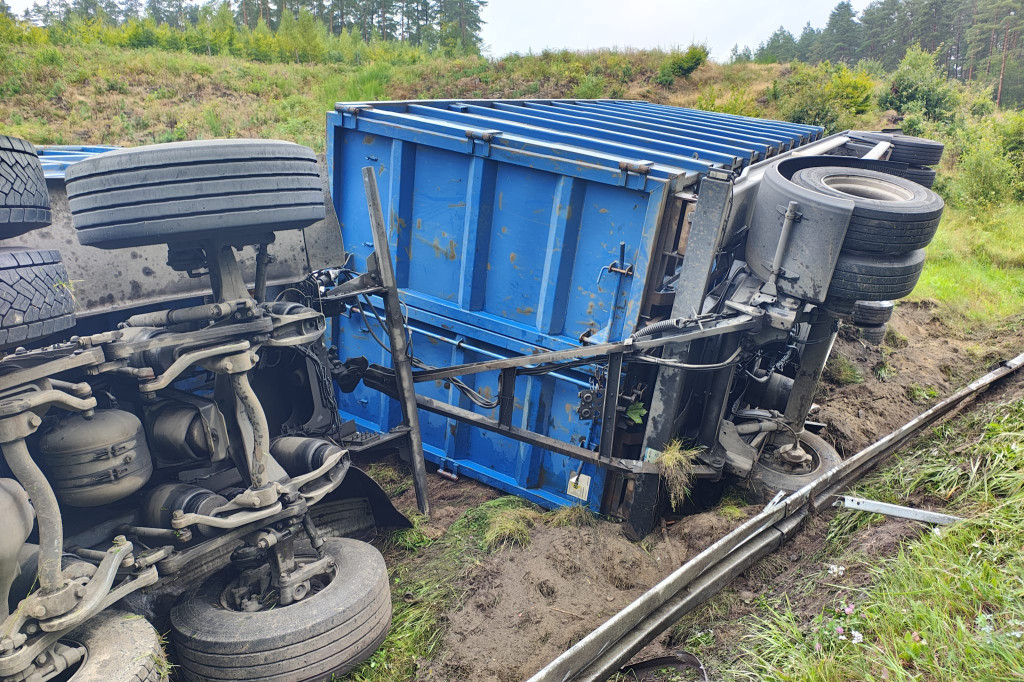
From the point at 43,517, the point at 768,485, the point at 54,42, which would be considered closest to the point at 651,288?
the point at 768,485

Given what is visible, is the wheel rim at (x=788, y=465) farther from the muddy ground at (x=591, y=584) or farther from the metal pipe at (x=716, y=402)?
the metal pipe at (x=716, y=402)

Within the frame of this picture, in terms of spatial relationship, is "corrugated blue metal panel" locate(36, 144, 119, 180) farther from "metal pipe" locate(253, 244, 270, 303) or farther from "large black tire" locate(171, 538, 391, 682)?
"large black tire" locate(171, 538, 391, 682)

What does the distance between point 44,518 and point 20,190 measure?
113 cm

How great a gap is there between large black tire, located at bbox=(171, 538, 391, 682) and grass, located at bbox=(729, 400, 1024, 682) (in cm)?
157

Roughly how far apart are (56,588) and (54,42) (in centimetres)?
2628

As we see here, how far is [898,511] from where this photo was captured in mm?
3070

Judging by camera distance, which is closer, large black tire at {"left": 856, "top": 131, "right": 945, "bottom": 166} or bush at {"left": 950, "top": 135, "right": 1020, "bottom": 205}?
large black tire at {"left": 856, "top": 131, "right": 945, "bottom": 166}

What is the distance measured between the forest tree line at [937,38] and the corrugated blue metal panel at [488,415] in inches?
1272

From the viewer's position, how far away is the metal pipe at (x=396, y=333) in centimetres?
367

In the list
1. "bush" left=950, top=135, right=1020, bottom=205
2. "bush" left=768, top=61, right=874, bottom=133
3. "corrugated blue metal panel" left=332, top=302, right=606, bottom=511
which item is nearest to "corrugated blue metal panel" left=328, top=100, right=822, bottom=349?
"corrugated blue metal panel" left=332, top=302, right=606, bottom=511

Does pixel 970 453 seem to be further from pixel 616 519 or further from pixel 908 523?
pixel 616 519

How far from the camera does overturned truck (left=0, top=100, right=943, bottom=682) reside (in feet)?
7.91

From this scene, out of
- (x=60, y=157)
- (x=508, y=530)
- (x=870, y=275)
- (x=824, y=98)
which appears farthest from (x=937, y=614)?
(x=824, y=98)

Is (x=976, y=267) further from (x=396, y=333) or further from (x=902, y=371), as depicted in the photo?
(x=396, y=333)
